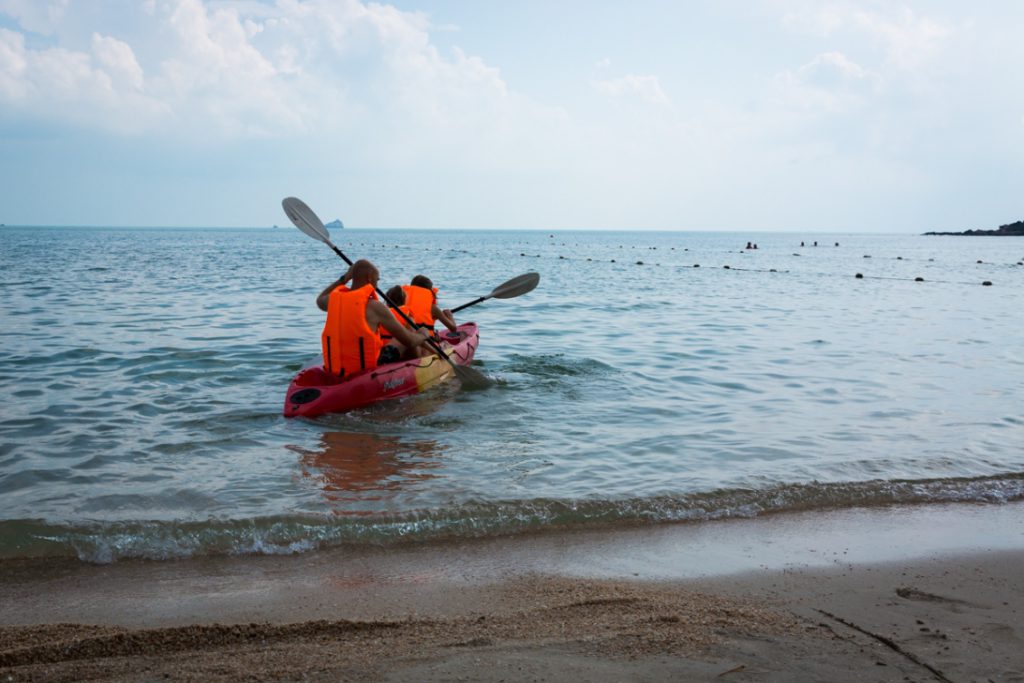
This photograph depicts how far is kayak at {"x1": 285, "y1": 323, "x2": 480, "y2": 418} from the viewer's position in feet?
27.0

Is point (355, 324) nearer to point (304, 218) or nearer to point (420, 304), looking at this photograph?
point (420, 304)

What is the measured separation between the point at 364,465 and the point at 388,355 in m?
3.23

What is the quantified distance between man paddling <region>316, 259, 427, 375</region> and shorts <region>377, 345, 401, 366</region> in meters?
0.53

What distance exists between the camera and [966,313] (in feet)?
63.5

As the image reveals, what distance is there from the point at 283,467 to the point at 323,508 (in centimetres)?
123

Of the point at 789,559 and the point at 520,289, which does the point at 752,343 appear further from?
the point at 789,559

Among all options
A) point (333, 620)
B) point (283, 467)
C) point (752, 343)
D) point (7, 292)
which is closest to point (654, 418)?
point (283, 467)

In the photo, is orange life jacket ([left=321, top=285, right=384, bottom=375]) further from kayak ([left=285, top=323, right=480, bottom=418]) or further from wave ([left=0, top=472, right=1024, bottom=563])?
wave ([left=0, top=472, right=1024, bottom=563])

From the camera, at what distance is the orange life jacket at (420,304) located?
409 inches

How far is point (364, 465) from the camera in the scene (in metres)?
6.59

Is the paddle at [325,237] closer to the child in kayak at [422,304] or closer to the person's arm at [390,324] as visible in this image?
the child in kayak at [422,304]

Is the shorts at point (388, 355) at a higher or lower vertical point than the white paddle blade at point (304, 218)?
lower

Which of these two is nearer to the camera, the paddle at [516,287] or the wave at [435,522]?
the wave at [435,522]

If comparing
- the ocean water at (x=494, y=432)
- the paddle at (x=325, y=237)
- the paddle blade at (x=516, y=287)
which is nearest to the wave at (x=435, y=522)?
the ocean water at (x=494, y=432)
